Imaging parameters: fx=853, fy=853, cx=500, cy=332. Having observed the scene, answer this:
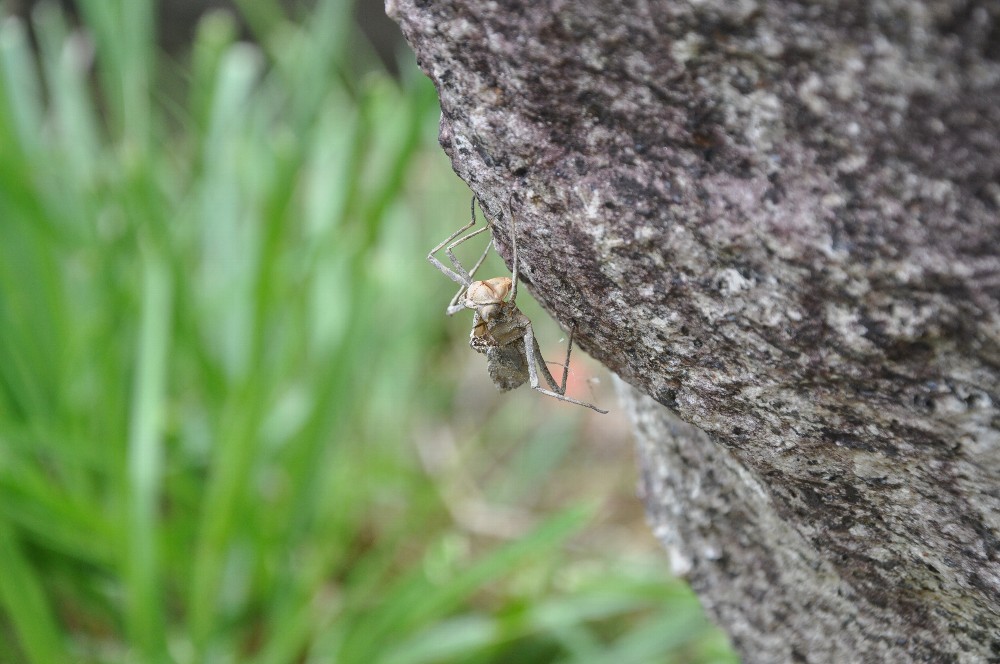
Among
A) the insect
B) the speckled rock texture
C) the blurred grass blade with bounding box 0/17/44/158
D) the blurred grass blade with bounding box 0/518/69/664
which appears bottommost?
the speckled rock texture

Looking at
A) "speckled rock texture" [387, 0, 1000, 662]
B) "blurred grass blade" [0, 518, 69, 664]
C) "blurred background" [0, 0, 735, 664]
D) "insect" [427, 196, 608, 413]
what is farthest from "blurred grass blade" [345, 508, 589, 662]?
"speckled rock texture" [387, 0, 1000, 662]

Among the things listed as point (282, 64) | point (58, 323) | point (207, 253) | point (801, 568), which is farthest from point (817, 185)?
point (282, 64)

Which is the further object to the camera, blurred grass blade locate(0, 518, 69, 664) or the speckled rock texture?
blurred grass blade locate(0, 518, 69, 664)

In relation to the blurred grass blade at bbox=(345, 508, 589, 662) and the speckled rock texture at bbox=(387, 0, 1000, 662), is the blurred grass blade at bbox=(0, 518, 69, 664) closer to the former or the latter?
the blurred grass blade at bbox=(345, 508, 589, 662)

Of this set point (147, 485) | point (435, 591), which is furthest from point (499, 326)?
point (147, 485)

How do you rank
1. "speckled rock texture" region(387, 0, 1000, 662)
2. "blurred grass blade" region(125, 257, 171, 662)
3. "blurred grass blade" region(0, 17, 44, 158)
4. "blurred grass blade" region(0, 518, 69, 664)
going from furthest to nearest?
"blurred grass blade" region(0, 17, 44, 158) < "blurred grass blade" region(125, 257, 171, 662) < "blurred grass blade" region(0, 518, 69, 664) < "speckled rock texture" region(387, 0, 1000, 662)

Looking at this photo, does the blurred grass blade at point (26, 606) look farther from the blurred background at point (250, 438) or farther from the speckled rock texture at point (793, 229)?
the speckled rock texture at point (793, 229)

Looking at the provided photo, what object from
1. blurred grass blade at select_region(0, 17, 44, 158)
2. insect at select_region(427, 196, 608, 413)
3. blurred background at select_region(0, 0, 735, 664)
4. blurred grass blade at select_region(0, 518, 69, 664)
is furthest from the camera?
blurred grass blade at select_region(0, 17, 44, 158)

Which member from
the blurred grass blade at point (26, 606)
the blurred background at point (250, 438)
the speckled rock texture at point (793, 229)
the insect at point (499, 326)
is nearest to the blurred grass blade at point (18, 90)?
the blurred background at point (250, 438)
